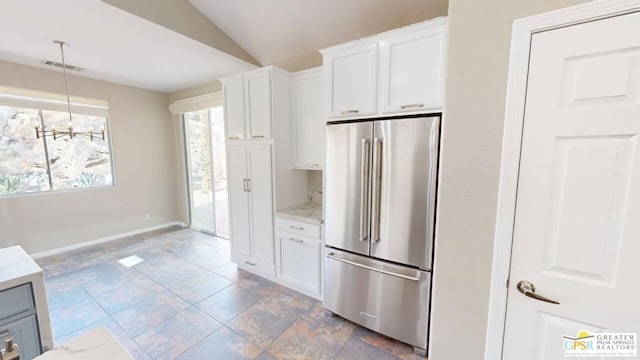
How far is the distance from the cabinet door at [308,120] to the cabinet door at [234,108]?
64cm

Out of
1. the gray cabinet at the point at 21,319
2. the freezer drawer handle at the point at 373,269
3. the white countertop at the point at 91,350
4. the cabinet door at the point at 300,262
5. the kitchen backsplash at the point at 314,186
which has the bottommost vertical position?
the cabinet door at the point at 300,262

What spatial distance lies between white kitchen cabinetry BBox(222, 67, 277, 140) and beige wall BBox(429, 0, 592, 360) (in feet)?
6.25

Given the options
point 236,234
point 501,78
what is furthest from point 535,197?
point 236,234

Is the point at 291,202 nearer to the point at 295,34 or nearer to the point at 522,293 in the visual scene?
the point at 295,34

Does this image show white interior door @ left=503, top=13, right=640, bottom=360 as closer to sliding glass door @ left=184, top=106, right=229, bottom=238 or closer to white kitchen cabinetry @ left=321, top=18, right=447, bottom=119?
white kitchen cabinetry @ left=321, top=18, right=447, bottom=119

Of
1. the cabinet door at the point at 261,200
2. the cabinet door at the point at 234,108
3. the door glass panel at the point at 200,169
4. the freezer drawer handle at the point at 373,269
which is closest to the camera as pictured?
the freezer drawer handle at the point at 373,269

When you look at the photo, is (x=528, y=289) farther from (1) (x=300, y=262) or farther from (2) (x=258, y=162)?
(2) (x=258, y=162)

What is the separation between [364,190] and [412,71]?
3.18 ft

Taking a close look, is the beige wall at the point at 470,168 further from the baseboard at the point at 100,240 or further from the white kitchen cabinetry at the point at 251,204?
the baseboard at the point at 100,240

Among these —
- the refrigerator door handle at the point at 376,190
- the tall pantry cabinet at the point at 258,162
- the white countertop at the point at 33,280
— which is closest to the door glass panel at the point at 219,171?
the tall pantry cabinet at the point at 258,162

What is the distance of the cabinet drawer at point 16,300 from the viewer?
1168 millimetres

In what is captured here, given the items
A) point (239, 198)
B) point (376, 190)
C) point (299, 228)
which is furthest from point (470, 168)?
point (239, 198)

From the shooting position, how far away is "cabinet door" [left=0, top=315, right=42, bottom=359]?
3.91 feet

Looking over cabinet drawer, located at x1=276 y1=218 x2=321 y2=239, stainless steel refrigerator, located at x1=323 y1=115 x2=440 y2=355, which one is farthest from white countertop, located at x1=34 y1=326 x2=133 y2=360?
cabinet drawer, located at x1=276 y1=218 x2=321 y2=239
